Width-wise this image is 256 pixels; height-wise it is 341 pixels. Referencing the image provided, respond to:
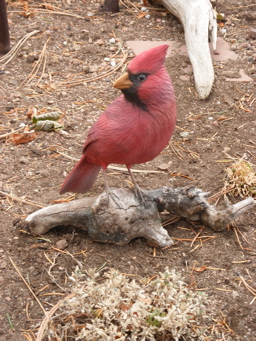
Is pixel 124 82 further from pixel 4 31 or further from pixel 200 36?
pixel 4 31

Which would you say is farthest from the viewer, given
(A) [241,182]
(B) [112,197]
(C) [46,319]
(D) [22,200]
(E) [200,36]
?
(E) [200,36]

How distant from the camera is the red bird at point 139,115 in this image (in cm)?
229

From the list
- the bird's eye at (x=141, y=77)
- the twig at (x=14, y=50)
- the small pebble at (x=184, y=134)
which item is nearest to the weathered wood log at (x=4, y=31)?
the twig at (x=14, y=50)

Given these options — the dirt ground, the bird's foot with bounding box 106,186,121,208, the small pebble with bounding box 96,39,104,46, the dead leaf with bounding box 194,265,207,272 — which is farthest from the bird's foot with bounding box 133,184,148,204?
the small pebble with bounding box 96,39,104,46

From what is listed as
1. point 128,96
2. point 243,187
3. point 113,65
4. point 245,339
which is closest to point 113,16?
point 113,65

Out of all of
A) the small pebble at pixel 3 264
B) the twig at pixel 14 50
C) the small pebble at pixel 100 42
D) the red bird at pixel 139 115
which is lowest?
the small pebble at pixel 3 264

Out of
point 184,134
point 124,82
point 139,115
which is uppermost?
point 124,82

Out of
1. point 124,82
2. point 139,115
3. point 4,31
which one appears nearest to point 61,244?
point 139,115

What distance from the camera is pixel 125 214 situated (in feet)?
8.73

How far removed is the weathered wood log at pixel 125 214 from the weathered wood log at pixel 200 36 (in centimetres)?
→ 154

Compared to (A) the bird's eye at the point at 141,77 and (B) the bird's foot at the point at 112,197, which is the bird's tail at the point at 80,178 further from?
(A) the bird's eye at the point at 141,77

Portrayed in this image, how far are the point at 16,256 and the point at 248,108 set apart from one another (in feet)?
7.35

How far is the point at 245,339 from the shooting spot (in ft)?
7.33

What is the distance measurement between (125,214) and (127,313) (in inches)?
26.7
